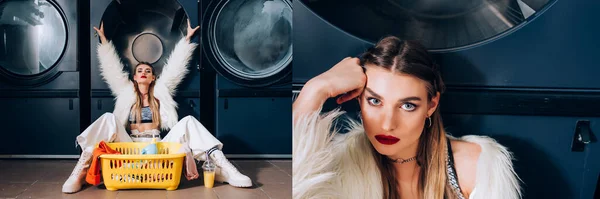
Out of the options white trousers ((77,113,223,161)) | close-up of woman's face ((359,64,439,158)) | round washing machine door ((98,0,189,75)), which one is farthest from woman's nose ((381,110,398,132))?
round washing machine door ((98,0,189,75))

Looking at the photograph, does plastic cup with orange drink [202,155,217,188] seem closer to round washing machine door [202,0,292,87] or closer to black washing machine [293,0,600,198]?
round washing machine door [202,0,292,87]

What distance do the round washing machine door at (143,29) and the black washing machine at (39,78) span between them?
1.15ft

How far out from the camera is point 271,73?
4438 mm

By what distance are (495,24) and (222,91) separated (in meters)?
3.26

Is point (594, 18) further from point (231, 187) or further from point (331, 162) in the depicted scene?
point (231, 187)

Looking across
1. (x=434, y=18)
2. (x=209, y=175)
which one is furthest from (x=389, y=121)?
(x=209, y=175)

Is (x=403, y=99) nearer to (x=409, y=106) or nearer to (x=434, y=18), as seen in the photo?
(x=409, y=106)

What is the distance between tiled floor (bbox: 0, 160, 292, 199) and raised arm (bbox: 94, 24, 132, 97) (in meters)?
0.79

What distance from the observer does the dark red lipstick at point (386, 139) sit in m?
1.41

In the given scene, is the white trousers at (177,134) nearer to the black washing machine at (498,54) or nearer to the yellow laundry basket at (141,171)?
the yellow laundry basket at (141,171)

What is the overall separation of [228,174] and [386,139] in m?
2.25

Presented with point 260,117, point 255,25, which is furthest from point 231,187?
point 255,25

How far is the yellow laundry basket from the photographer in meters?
3.26

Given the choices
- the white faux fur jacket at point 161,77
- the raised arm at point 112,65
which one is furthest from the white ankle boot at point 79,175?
the raised arm at point 112,65
